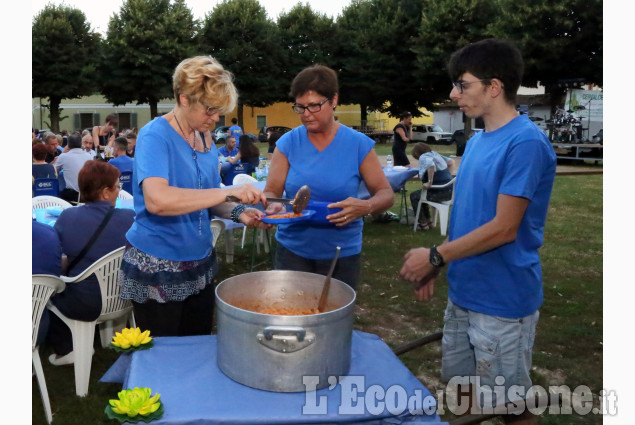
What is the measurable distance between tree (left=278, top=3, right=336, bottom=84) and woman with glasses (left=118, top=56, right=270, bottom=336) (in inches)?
Result: 1381

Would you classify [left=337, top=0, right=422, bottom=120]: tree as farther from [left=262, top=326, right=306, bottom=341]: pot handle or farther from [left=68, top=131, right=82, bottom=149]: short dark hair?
[left=262, top=326, right=306, bottom=341]: pot handle

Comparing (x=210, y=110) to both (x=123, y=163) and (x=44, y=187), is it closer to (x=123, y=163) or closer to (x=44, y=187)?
(x=44, y=187)

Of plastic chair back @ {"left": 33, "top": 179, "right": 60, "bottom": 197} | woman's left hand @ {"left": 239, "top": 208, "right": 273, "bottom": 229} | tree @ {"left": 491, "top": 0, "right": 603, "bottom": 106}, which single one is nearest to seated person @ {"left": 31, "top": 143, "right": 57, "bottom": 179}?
plastic chair back @ {"left": 33, "top": 179, "right": 60, "bottom": 197}

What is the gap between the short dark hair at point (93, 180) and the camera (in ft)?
10.4

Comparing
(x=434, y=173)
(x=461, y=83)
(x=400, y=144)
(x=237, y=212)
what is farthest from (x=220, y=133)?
(x=461, y=83)

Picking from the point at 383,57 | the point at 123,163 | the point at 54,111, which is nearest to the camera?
the point at 123,163

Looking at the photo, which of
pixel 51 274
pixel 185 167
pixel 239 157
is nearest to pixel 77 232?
pixel 51 274

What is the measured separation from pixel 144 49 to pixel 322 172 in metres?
32.7

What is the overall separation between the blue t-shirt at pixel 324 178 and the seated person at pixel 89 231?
124 centimetres

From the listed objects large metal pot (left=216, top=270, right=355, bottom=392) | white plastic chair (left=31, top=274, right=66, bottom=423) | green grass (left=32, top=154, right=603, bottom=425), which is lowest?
green grass (left=32, top=154, right=603, bottom=425)

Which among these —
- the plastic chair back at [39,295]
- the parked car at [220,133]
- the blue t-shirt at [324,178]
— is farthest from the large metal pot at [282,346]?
the parked car at [220,133]

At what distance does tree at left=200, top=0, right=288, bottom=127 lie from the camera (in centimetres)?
3434

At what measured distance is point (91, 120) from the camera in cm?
4494

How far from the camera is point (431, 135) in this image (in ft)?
113
